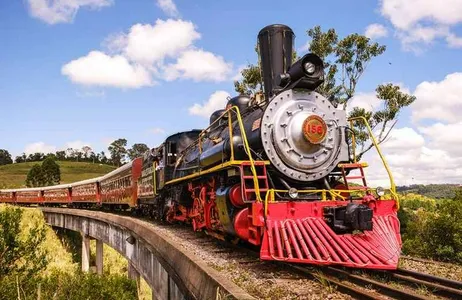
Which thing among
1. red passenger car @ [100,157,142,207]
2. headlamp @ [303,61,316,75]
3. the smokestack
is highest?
the smokestack

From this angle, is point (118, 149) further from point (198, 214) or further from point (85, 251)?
point (198, 214)

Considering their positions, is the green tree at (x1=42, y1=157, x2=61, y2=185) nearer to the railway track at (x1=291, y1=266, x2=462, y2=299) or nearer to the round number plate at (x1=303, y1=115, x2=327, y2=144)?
the round number plate at (x1=303, y1=115, x2=327, y2=144)

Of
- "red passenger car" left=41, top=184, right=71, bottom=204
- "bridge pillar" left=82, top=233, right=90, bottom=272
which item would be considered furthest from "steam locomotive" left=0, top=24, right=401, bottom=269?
"red passenger car" left=41, top=184, right=71, bottom=204

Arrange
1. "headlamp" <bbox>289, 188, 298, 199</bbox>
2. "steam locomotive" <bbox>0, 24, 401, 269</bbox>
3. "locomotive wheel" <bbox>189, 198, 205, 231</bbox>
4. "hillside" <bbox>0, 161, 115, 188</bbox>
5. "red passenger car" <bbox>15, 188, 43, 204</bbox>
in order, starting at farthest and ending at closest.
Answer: "hillside" <bbox>0, 161, 115, 188</bbox> < "red passenger car" <bbox>15, 188, 43, 204</bbox> < "locomotive wheel" <bbox>189, 198, 205, 231</bbox> < "headlamp" <bbox>289, 188, 298, 199</bbox> < "steam locomotive" <bbox>0, 24, 401, 269</bbox>

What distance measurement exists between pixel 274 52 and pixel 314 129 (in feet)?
6.62

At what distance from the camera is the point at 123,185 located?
20547 millimetres

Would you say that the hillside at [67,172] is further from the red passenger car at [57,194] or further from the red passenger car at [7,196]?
the red passenger car at [57,194]

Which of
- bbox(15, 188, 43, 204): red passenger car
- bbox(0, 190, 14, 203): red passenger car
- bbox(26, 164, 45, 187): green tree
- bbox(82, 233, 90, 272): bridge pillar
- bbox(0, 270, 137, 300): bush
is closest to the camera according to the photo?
bbox(0, 270, 137, 300): bush

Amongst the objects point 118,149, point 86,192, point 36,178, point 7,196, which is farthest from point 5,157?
point 86,192

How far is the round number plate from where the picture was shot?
7.46 metres

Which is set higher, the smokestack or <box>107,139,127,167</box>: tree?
<box>107,139,127,167</box>: tree

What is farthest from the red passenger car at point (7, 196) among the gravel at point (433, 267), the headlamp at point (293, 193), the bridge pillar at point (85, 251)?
the gravel at point (433, 267)

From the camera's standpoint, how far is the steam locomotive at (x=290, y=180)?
6133 millimetres

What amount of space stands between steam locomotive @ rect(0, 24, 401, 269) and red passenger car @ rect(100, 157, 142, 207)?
804cm
